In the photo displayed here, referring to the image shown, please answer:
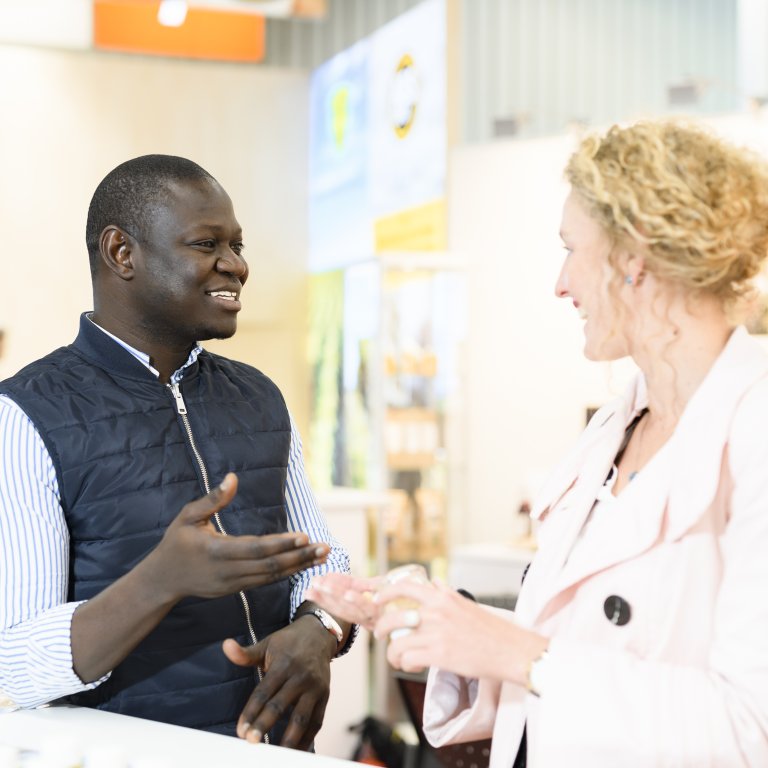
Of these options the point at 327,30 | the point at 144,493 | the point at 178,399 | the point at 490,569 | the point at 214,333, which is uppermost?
the point at 327,30

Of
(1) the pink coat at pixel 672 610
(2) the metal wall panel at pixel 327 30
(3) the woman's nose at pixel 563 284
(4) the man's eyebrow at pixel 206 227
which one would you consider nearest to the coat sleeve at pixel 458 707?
(1) the pink coat at pixel 672 610

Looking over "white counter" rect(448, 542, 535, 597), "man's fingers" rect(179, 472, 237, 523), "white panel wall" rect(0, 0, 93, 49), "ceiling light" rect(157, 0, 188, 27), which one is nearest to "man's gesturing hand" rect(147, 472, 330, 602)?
"man's fingers" rect(179, 472, 237, 523)

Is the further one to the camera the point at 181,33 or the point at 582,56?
the point at 582,56

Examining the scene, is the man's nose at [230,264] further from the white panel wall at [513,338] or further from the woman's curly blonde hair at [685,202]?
the white panel wall at [513,338]

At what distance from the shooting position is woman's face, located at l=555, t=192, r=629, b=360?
5.06ft

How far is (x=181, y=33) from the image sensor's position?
29.0 feet

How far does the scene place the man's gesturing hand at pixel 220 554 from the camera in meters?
1.49

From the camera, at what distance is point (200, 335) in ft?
6.31

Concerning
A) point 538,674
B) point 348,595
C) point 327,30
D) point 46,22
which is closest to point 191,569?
point 348,595

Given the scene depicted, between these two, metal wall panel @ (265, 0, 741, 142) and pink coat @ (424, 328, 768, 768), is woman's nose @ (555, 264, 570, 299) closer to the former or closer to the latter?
pink coat @ (424, 328, 768, 768)

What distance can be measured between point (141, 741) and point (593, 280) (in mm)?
845

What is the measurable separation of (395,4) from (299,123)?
1240mm

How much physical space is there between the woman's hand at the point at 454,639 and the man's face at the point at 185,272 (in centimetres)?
68

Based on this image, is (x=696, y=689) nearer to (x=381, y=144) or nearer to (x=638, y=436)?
(x=638, y=436)
